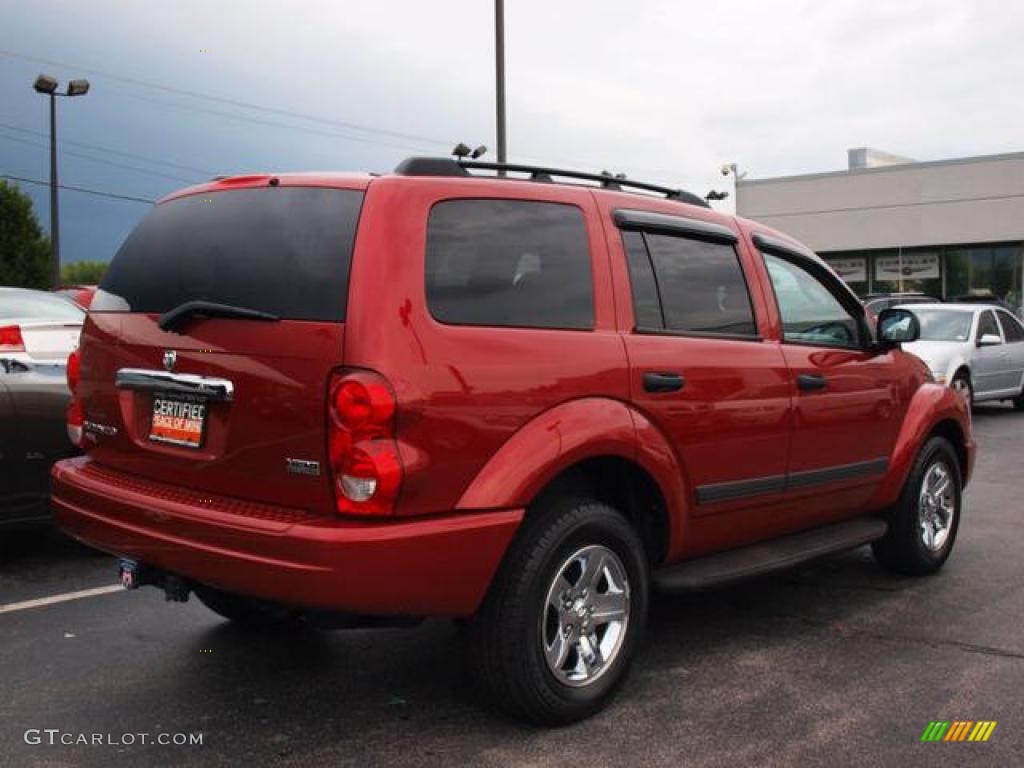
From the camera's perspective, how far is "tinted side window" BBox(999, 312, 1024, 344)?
13914 millimetres

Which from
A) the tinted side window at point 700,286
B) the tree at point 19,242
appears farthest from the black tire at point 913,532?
the tree at point 19,242

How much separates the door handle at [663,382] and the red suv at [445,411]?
12 mm

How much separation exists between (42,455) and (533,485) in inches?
130

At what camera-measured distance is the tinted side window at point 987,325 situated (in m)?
13.3

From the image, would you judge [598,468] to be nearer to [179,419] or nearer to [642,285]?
[642,285]

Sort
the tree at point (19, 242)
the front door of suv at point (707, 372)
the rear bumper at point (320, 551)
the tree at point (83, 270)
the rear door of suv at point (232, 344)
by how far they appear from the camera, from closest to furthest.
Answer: the rear bumper at point (320, 551) < the rear door of suv at point (232, 344) < the front door of suv at point (707, 372) < the tree at point (19, 242) < the tree at point (83, 270)

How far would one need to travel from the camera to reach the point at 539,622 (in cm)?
330

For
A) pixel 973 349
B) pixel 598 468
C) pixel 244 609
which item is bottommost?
pixel 244 609

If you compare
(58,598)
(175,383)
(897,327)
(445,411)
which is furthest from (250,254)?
(897,327)

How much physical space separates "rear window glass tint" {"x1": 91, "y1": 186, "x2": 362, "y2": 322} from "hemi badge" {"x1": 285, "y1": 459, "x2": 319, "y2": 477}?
0.44 meters

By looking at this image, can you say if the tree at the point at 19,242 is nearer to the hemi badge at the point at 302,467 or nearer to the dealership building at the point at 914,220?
the dealership building at the point at 914,220

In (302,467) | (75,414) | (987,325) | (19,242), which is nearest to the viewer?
(302,467)

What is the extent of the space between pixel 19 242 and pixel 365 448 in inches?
2096

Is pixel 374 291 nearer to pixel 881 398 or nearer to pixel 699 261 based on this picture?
pixel 699 261
